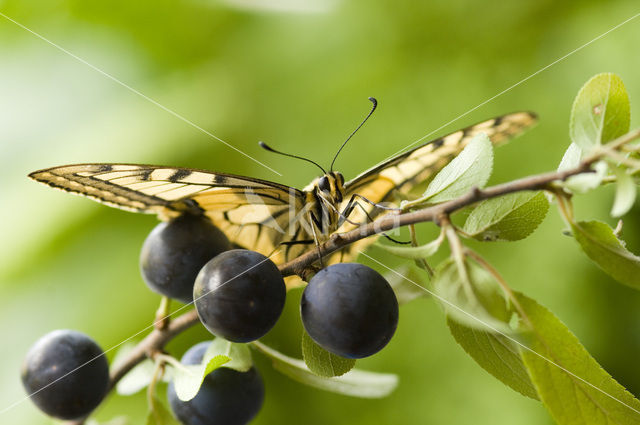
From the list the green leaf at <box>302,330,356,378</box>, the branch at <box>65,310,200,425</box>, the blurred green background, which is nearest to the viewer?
the green leaf at <box>302,330,356,378</box>

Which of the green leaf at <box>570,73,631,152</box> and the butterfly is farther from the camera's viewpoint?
the butterfly

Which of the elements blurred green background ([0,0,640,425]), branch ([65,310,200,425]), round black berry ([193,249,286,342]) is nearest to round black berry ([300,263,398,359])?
round black berry ([193,249,286,342])

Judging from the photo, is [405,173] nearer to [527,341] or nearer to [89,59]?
[527,341]

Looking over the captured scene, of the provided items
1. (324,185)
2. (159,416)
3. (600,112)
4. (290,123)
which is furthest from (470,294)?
(290,123)

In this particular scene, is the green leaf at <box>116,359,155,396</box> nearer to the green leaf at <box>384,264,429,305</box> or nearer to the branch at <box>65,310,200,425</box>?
the branch at <box>65,310,200,425</box>

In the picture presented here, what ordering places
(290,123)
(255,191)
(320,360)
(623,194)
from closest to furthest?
(623,194) → (320,360) → (255,191) → (290,123)

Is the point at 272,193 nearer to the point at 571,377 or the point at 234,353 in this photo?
the point at 234,353
